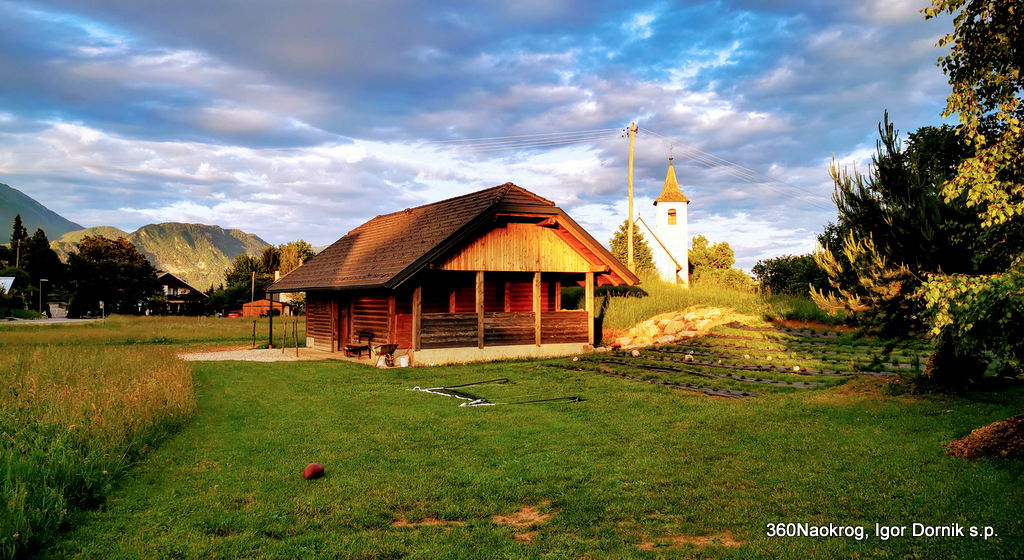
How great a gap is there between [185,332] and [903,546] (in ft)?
120

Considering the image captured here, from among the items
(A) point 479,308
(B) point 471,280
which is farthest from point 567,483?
(B) point 471,280

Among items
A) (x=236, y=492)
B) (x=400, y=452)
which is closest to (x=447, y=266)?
(x=400, y=452)

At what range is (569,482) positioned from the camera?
22.9ft

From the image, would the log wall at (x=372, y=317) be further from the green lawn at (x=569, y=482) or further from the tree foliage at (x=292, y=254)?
the tree foliage at (x=292, y=254)

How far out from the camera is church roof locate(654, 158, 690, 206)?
60734 millimetres

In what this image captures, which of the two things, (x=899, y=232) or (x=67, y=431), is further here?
(x=899, y=232)

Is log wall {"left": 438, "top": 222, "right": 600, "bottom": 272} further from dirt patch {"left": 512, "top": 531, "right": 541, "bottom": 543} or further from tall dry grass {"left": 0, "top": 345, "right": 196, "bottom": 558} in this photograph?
dirt patch {"left": 512, "top": 531, "right": 541, "bottom": 543}

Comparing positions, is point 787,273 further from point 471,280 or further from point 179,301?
point 179,301

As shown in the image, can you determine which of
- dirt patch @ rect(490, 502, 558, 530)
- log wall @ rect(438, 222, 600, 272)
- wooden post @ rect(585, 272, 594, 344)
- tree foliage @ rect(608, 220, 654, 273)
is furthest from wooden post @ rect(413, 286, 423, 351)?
tree foliage @ rect(608, 220, 654, 273)

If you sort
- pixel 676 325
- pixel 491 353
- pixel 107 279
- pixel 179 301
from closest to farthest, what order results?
pixel 491 353 < pixel 676 325 < pixel 107 279 < pixel 179 301

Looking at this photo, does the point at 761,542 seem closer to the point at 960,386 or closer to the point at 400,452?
the point at 400,452

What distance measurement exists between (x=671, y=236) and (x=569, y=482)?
56.7 metres

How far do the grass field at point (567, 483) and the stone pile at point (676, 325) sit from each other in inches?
456

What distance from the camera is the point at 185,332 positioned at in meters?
34.5
